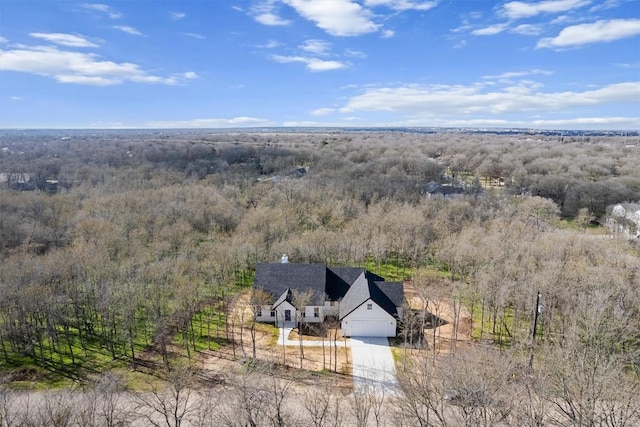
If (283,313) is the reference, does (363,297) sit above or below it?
above

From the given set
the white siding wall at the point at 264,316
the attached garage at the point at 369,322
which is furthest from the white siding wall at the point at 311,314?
the attached garage at the point at 369,322

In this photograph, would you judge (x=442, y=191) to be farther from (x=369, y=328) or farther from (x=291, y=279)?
(x=369, y=328)

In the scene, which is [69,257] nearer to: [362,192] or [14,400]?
[14,400]

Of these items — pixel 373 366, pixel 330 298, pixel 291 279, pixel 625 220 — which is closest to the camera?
pixel 373 366

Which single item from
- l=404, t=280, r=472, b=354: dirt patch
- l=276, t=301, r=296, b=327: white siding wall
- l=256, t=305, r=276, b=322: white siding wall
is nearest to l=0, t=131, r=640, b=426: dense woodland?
l=404, t=280, r=472, b=354: dirt patch

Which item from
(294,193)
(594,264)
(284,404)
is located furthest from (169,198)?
(594,264)

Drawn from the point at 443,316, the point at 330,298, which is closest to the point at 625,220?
the point at 443,316

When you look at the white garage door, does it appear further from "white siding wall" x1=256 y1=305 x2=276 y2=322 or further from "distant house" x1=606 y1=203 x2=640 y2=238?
"distant house" x1=606 y1=203 x2=640 y2=238
